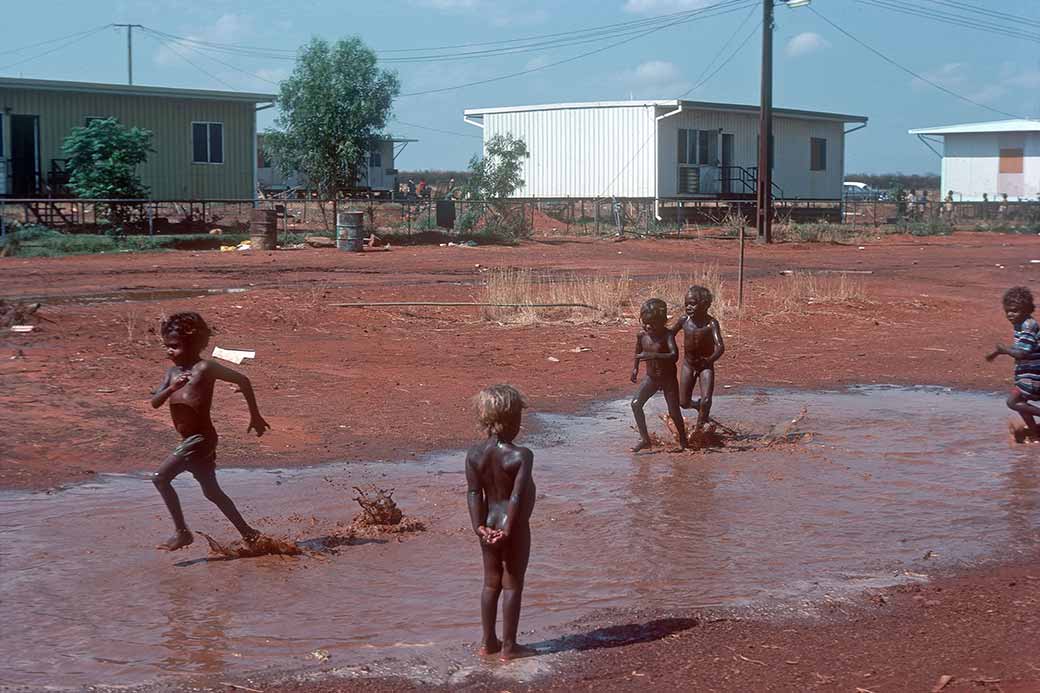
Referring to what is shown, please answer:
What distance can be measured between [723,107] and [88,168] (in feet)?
→ 82.6

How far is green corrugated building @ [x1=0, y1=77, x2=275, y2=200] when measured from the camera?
36.2m

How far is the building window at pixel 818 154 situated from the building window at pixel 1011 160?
12.7m

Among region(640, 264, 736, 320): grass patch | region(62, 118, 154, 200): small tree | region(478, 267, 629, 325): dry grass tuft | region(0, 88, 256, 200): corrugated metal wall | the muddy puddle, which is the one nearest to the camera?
region(478, 267, 629, 325): dry grass tuft

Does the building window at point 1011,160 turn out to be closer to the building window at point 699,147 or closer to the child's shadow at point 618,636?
the building window at point 699,147

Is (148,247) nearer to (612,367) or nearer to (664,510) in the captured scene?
(612,367)

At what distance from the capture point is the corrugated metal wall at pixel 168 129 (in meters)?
36.8

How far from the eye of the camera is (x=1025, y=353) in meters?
10.7

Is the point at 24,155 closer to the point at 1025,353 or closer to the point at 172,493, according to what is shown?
the point at 1025,353

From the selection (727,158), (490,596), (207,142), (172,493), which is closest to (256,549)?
(172,493)

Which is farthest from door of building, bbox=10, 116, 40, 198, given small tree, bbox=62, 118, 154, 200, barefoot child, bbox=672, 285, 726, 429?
barefoot child, bbox=672, 285, 726, 429

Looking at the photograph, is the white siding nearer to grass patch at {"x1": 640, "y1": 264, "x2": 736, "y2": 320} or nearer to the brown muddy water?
grass patch at {"x1": 640, "y1": 264, "x2": 736, "y2": 320}

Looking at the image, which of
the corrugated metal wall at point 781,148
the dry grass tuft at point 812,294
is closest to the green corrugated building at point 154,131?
the corrugated metal wall at point 781,148

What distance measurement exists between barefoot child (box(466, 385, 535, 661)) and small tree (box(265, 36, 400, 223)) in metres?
40.0

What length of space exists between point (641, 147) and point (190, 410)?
137 feet
